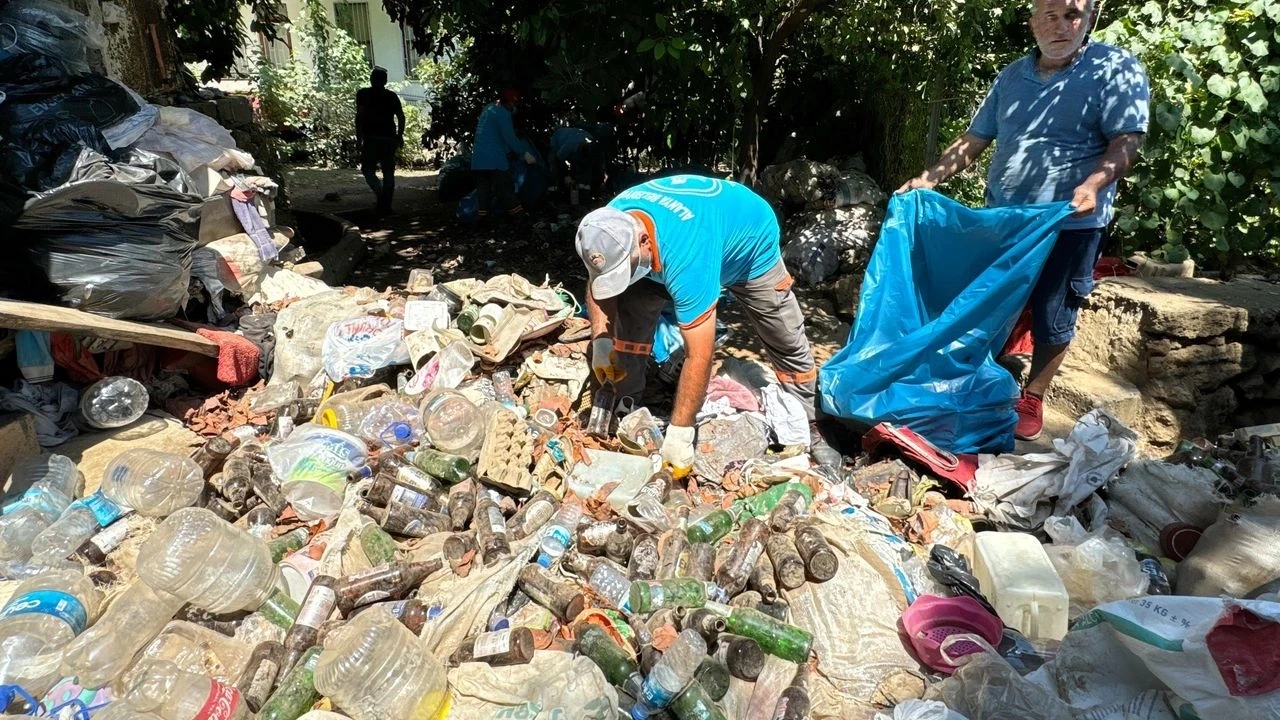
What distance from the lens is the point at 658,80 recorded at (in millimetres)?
6266

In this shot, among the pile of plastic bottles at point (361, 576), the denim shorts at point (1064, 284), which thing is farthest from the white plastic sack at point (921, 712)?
the denim shorts at point (1064, 284)

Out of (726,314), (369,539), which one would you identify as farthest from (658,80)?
(369,539)

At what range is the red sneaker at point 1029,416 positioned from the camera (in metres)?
3.82

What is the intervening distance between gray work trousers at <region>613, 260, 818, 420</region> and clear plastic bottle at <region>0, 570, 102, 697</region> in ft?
7.49

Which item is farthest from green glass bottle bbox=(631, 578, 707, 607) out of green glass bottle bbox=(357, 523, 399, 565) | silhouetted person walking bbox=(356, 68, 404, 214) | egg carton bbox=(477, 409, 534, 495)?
silhouetted person walking bbox=(356, 68, 404, 214)

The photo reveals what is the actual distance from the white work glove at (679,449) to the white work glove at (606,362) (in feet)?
1.94

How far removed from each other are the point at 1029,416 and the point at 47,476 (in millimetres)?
4462

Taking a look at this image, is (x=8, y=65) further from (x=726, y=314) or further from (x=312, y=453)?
(x=726, y=314)

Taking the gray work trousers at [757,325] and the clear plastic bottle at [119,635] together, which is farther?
the gray work trousers at [757,325]

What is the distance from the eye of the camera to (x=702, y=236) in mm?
3176

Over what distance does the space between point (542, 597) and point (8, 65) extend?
364 centimetres

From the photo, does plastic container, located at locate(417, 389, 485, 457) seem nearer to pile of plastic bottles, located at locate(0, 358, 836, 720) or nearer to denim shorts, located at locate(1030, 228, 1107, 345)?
pile of plastic bottles, located at locate(0, 358, 836, 720)

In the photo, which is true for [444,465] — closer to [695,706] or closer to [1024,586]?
[695,706]

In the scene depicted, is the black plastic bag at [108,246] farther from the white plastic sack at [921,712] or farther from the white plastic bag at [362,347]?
the white plastic sack at [921,712]
